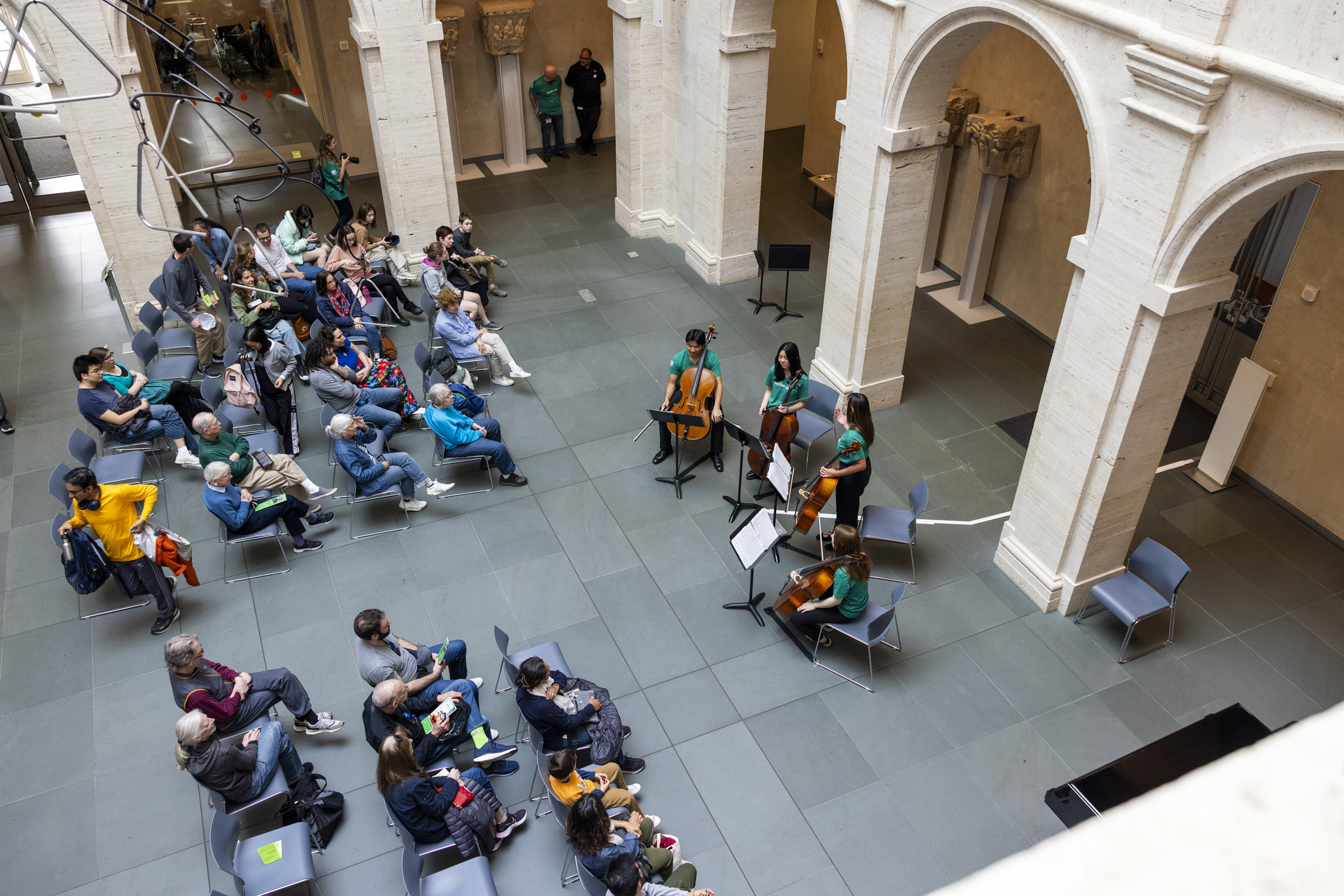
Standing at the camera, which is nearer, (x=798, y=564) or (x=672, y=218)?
(x=798, y=564)

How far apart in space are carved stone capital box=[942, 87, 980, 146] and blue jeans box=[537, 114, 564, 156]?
7201mm

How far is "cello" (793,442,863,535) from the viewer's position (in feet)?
27.8

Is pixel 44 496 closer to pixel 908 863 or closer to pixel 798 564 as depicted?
pixel 798 564

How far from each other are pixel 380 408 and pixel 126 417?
2.31 meters

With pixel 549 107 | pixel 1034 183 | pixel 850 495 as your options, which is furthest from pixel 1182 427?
pixel 549 107

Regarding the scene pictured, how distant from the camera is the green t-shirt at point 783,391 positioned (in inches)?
373

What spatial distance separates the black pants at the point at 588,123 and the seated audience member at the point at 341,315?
694 centimetres

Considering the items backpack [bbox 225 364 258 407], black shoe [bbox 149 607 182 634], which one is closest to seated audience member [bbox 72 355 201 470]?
backpack [bbox 225 364 258 407]

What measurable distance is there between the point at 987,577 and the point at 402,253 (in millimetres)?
8915

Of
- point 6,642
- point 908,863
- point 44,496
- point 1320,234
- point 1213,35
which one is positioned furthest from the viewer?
point 44,496

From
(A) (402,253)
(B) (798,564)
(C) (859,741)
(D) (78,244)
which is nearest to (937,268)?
(B) (798,564)

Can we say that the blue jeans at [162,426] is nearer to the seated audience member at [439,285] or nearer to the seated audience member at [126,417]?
the seated audience member at [126,417]

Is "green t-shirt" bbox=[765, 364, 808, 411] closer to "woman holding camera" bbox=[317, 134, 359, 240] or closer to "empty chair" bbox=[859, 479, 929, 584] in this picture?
"empty chair" bbox=[859, 479, 929, 584]

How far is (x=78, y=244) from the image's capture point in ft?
47.3
